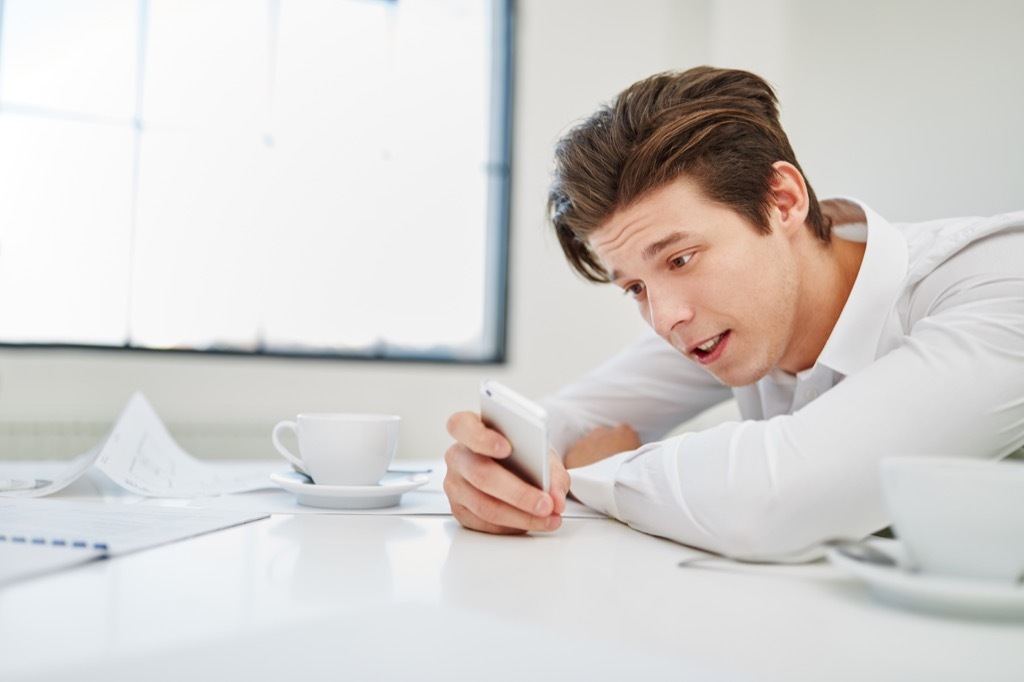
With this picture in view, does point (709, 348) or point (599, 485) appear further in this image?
point (709, 348)

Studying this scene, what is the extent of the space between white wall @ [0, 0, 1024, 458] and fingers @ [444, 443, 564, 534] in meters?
1.32

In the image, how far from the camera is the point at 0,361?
2449 millimetres

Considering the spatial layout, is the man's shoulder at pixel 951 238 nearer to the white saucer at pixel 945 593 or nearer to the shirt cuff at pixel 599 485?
the shirt cuff at pixel 599 485

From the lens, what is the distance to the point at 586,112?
3.20 meters

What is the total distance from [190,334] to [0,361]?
22.2 inches

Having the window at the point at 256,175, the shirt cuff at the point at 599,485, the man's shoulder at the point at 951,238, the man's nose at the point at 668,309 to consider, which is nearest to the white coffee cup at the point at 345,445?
the shirt cuff at the point at 599,485

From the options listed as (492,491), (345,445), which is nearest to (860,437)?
(492,491)

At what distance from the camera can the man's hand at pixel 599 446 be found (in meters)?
1.32

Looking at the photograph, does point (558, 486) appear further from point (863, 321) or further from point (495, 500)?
point (863, 321)

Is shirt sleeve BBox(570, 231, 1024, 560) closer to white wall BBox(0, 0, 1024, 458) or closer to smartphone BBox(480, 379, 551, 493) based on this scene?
smartphone BBox(480, 379, 551, 493)

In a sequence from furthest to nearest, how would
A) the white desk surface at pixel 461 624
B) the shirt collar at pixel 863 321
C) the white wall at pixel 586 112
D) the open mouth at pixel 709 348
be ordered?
the white wall at pixel 586 112
the open mouth at pixel 709 348
the shirt collar at pixel 863 321
the white desk surface at pixel 461 624

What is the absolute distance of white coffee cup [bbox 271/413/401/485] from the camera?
943 millimetres

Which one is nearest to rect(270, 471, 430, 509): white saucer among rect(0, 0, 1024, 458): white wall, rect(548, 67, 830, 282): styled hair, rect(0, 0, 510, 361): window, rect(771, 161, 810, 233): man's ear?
rect(548, 67, 830, 282): styled hair

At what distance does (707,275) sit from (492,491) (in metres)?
0.52
